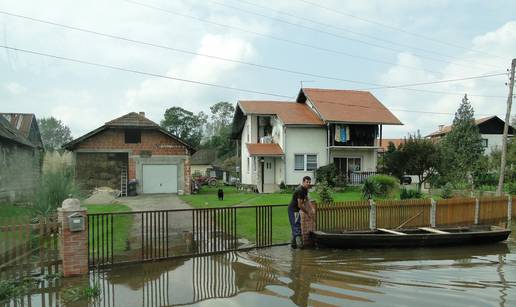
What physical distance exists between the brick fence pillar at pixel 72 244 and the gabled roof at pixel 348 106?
23.5m

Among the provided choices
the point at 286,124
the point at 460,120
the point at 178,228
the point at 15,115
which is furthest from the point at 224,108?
the point at 178,228

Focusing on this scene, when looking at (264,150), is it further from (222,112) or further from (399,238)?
(222,112)

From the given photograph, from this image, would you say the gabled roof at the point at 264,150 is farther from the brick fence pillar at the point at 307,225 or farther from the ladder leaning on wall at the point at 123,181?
the brick fence pillar at the point at 307,225

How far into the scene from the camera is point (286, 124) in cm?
2953

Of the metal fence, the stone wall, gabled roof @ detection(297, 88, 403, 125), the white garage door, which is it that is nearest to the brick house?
the white garage door

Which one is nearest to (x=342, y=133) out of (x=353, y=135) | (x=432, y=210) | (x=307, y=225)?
(x=353, y=135)

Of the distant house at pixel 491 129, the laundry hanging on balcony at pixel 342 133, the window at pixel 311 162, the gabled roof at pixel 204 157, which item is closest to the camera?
the laundry hanging on balcony at pixel 342 133

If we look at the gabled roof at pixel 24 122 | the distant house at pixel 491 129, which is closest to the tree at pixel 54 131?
the gabled roof at pixel 24 122

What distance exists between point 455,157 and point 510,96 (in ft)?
82.6

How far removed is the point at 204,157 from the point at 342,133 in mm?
36235

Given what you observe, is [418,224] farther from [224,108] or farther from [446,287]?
[224,108]

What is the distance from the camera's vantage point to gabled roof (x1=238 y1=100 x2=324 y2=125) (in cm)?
3038

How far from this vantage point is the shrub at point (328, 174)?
28158mm

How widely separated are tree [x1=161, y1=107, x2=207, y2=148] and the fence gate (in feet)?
213
